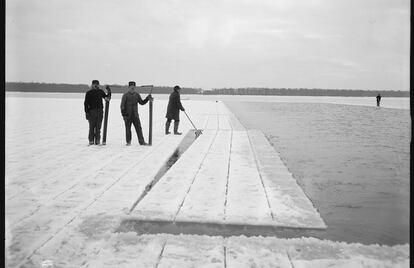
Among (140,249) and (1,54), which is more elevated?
(1,54)

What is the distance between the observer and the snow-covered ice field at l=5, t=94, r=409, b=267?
9.52 feet

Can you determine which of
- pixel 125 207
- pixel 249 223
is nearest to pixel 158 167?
pixel 125 207

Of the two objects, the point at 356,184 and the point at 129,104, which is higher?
the point at 129,104

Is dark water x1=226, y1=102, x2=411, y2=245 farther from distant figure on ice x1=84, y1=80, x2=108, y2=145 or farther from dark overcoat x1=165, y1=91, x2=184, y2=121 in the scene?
distant figure on ice x1=84, y1=80, x2=108, y2=145

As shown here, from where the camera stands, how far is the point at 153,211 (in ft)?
13.3

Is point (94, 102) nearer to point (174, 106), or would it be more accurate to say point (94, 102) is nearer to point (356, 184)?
point (174, 106)

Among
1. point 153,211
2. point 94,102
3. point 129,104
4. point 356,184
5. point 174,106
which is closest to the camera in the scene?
point 153,211

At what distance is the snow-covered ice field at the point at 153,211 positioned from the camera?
2.90m

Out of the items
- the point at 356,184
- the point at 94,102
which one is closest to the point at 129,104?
the point at 94,102

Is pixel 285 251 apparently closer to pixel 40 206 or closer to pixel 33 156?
pixel 40 206

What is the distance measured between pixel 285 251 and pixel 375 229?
1.28 metres

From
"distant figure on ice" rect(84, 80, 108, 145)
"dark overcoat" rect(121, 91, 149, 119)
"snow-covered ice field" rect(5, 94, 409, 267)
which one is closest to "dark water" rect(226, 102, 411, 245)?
"snow-covered ice field" rect(5, 94, 409, 267)

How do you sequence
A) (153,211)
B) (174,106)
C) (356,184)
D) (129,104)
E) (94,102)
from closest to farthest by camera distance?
(153,211), (356,184), (94,102), (129,104), (174,106)

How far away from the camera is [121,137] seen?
1116 cm
